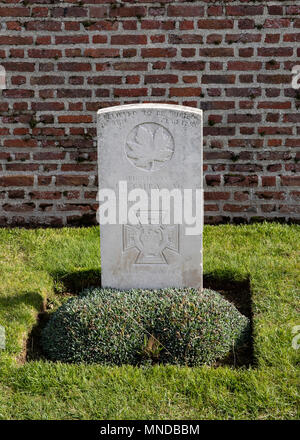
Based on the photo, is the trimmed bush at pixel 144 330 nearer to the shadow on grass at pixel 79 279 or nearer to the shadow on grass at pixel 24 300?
the shadow on grass at pixel 24 300

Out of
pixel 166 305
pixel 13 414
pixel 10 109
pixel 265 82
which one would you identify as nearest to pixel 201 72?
pixel 265 82

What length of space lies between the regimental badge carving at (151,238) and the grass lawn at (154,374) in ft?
1.81

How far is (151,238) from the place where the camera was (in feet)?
12.4

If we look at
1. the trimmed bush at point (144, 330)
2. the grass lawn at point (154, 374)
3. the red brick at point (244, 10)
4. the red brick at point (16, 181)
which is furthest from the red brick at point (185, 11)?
the trimmed bush at point (144, 330)

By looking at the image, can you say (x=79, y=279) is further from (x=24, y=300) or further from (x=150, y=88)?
(x=150, y=88)

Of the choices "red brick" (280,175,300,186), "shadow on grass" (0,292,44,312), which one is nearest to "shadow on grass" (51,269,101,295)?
"shadow on grass" (0,292,44,312)

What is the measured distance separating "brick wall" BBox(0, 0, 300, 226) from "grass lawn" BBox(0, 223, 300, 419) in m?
0.90

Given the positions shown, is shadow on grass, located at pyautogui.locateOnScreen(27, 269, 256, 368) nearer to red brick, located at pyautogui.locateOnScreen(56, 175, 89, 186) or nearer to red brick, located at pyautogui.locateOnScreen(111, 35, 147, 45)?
red brick, located at pyautogui.locateOnScreen(56, 175, 89, 186)

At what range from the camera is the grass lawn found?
2846 mm

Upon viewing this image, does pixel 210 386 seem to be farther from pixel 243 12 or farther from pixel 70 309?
pixel 243 12

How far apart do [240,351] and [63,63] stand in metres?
2.76

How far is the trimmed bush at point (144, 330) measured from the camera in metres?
3.33

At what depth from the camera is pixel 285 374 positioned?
10.0ft

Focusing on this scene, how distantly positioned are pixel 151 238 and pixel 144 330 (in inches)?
24.1
